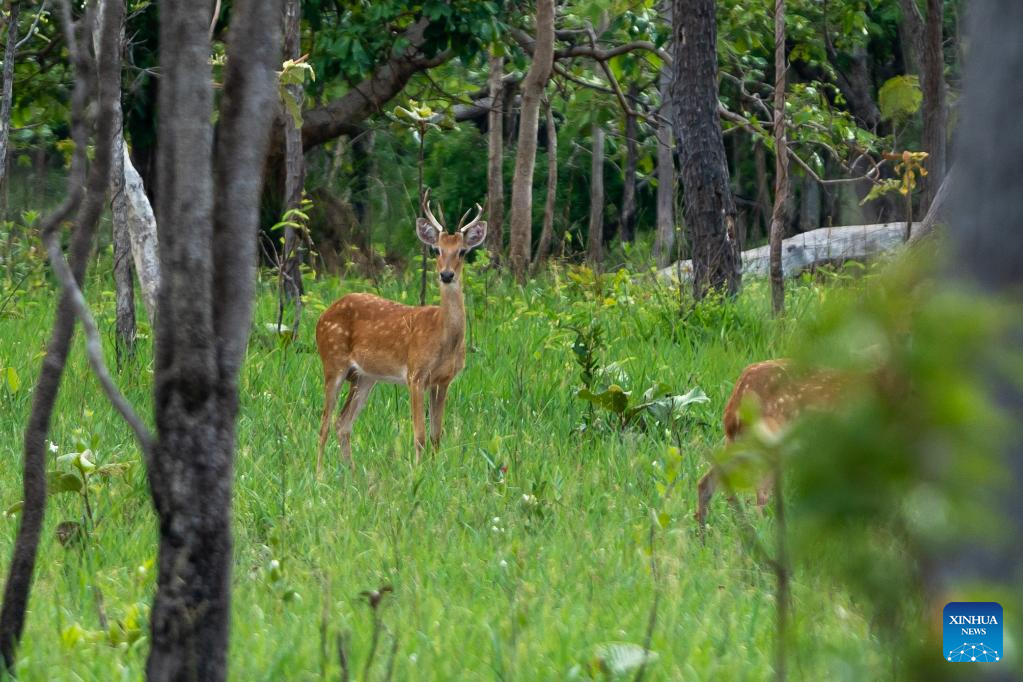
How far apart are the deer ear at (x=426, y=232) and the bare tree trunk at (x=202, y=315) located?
6.16 meters

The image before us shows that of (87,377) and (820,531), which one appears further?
(87,377)

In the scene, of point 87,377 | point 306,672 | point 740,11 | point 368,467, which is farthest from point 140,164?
point 306,672

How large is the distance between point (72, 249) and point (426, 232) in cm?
581

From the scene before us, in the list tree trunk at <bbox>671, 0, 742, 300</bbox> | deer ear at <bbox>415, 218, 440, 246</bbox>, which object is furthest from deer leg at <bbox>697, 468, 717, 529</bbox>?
tree trunk at <bbox>671, 0, 742, 300</bbox>

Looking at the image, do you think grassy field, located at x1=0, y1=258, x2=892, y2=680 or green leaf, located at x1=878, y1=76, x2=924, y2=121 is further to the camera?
green leaf, located at x1=878, y1=76, x2=924, y2=121

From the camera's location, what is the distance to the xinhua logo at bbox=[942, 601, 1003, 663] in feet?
5.57

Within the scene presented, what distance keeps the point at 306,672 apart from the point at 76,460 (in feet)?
6.44

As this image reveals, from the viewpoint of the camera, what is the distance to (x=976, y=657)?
178 centimetres

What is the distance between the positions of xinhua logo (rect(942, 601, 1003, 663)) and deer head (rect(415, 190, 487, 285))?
23.3 feet

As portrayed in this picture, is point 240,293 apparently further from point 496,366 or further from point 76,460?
point 496,366

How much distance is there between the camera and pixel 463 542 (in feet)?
17.3

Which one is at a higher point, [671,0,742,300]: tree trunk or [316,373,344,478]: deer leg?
[671,0,742,300]: tree trunk

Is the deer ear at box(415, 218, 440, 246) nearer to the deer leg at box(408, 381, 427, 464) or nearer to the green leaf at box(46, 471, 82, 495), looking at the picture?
the deer leg at box(408, 381, 427, 464)

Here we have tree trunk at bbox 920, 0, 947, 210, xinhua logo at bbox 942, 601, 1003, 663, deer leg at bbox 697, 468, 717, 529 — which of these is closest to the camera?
xinhua logo at bbox 942, 601, 1003, 663
